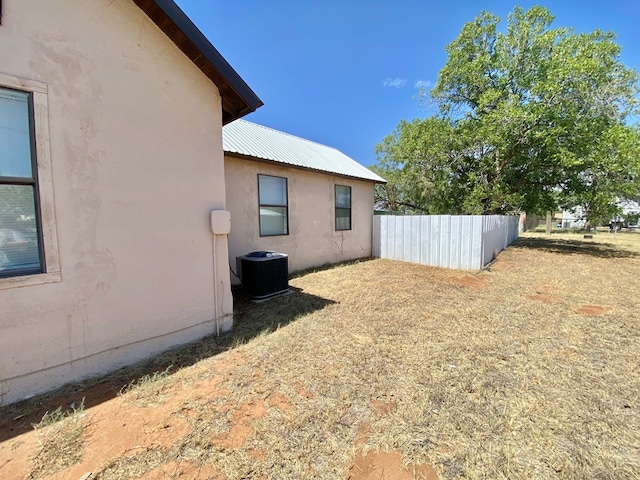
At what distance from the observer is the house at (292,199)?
643 centimetres

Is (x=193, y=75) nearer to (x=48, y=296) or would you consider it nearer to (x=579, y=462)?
(x=48, y=296)

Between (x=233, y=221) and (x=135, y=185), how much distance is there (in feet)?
10.7

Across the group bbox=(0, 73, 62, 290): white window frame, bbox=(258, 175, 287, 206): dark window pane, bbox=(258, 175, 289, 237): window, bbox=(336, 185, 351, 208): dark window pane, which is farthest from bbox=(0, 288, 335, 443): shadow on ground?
bbox=(336, 185, 351, 208): dark window pane

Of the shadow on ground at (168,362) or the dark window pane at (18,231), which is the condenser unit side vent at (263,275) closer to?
the shadow on ground at (168,362)

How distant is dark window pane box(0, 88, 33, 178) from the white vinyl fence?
884 centimetres

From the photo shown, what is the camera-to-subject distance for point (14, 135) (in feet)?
7.73

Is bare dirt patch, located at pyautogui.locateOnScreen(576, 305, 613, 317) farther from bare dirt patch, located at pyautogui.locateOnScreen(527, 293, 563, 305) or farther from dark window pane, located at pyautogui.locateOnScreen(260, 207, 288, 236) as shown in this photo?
dark window pane, located at pyautogui.locateOnScreen(260, 207, 288, 236)

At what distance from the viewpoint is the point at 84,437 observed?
6.71ft

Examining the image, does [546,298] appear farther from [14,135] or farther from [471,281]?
[14,135]

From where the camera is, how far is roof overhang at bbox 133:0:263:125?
2932 millimetres

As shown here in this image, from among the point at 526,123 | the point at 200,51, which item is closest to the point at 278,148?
the point at 200,51

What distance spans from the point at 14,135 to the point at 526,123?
14.3m

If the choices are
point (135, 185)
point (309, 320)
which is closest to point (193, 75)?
point (135, 185)

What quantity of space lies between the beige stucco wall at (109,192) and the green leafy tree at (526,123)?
1179 centimetres
